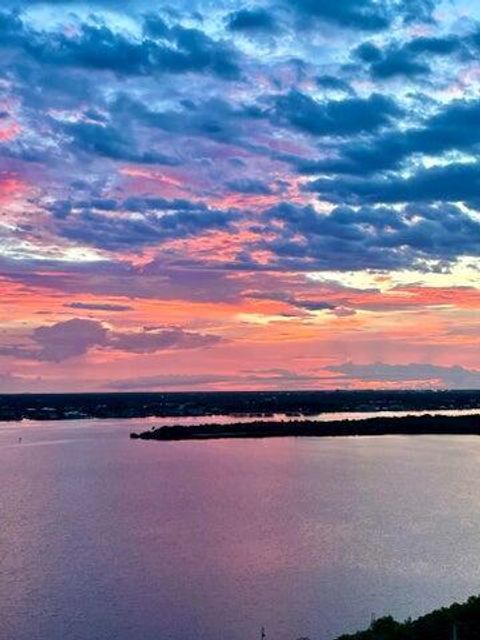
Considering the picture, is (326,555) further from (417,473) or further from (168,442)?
(168,442)

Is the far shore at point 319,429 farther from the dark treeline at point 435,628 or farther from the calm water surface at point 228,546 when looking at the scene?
the dark treeline at point 435,628

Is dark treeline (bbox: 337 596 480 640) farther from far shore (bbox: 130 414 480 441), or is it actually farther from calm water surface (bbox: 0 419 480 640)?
far shore (bbox: 130 414 480 441)

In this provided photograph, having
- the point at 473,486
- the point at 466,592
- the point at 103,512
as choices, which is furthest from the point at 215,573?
the point at 473,486

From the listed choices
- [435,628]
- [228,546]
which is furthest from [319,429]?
[435,628]

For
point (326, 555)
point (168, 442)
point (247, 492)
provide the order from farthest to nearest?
point (168, 442)
point (247, 492)
point (326, 555)

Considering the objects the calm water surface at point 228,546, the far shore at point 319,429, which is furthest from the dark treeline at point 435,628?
the far shore at point 319,429

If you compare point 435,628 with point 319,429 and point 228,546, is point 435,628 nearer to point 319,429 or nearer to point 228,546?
point 228,546
